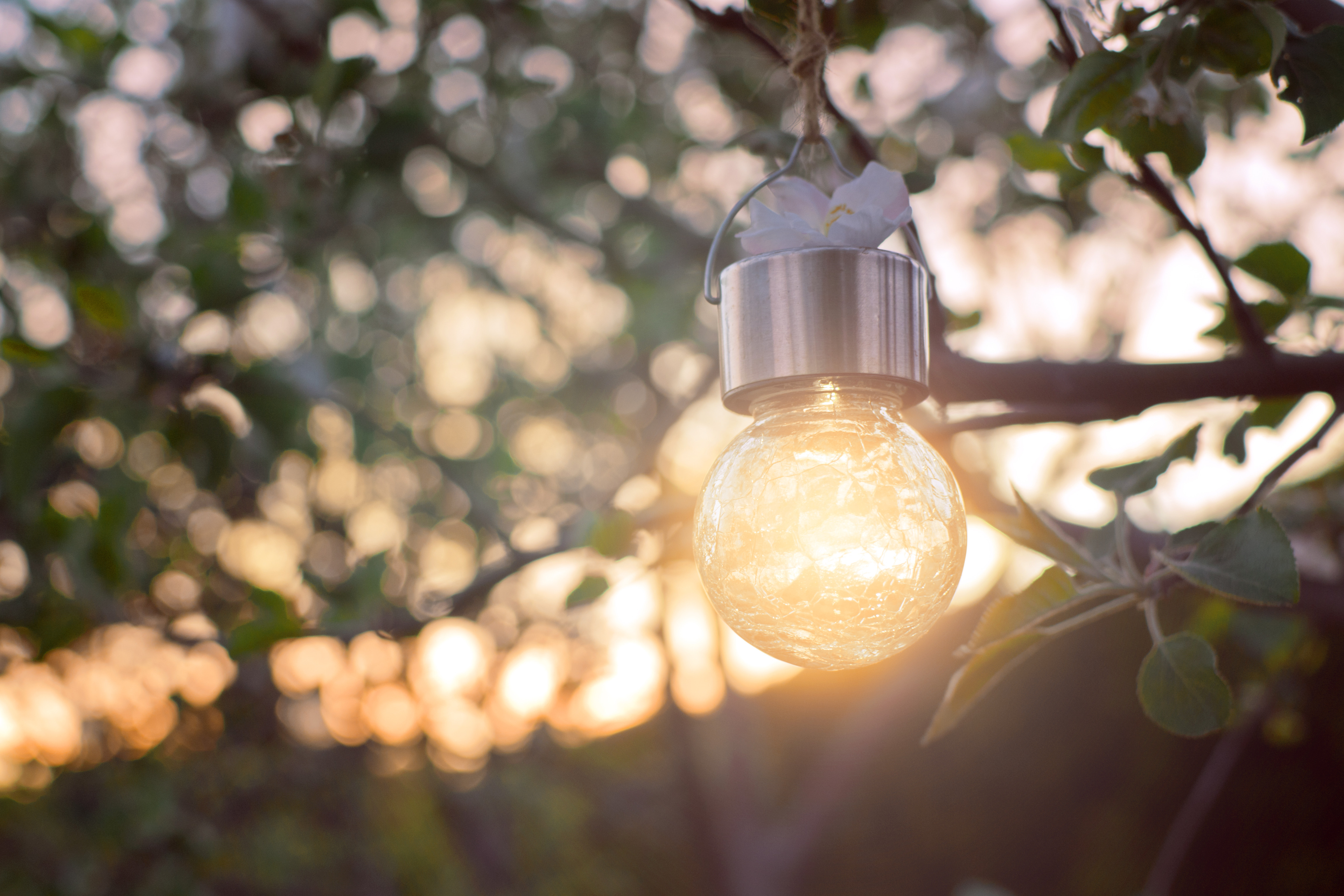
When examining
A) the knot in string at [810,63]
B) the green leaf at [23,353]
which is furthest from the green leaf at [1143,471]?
the green leaf at [23,353]

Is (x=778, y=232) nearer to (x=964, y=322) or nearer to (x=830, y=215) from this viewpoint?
(x=830, y=215)

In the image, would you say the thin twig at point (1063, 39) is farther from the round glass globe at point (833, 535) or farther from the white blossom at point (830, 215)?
the round glass globe at point (833, 535)

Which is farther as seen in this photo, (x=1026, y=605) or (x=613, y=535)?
(x=613, y=535)

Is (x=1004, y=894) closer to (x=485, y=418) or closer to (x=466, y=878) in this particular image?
(x=485, y=418)

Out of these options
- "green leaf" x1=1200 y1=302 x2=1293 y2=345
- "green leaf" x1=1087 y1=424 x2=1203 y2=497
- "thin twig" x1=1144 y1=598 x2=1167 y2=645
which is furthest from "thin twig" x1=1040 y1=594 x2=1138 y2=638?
"green leaf" x1=1200 y1=302 x2=1293 y2=345

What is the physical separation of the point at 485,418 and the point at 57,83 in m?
1.64

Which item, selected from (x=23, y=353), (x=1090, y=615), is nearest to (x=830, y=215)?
(x=1090, y=615)

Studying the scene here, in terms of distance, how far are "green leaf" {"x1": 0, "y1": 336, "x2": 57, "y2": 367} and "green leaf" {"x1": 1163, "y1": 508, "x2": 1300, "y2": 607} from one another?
1219 millimetres

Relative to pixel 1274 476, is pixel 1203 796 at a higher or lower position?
lower

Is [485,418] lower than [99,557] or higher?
higher

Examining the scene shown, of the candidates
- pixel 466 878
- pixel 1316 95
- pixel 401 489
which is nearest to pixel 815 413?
pixel 1316 95

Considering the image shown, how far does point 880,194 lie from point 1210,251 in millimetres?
349

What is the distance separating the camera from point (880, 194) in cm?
48

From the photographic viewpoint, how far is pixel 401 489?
3.66 meters
